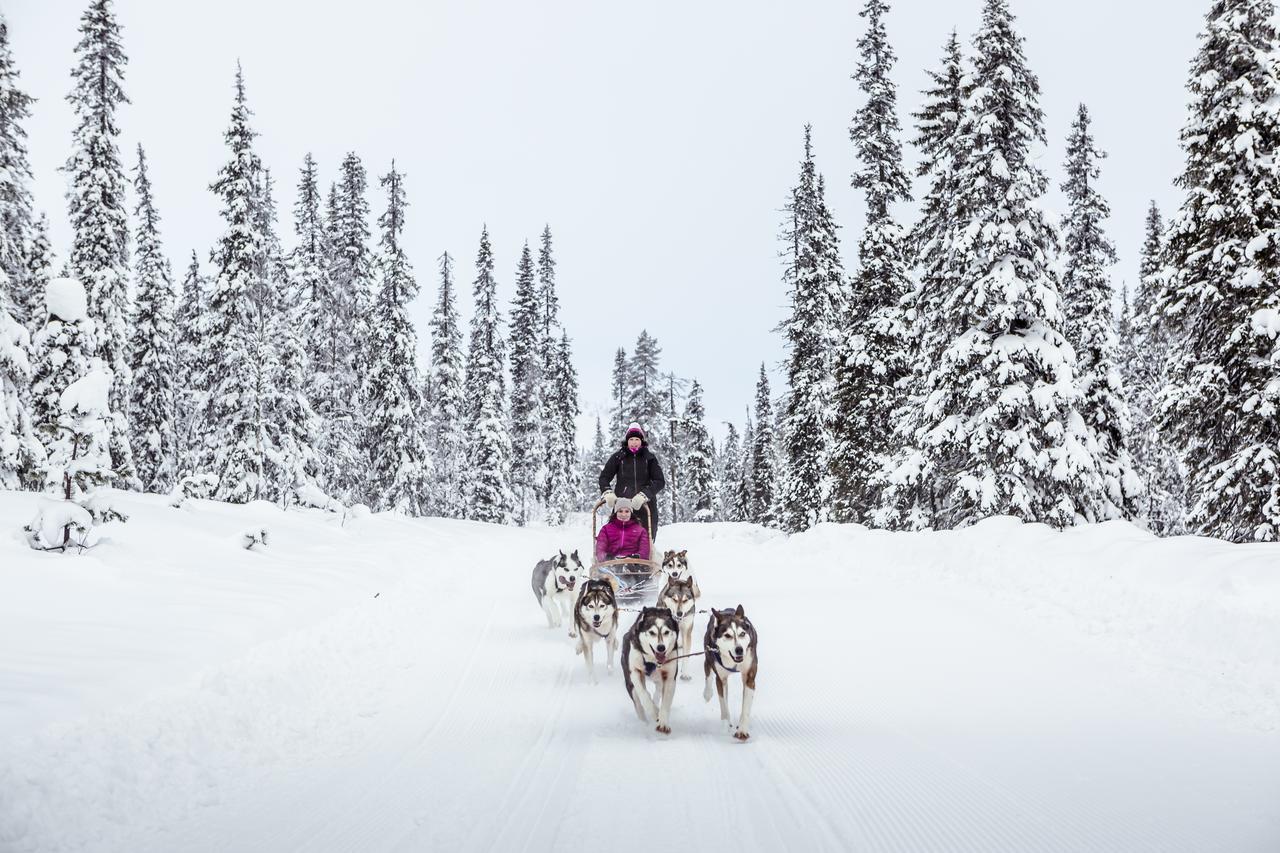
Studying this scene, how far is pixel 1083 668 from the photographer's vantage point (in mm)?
7301

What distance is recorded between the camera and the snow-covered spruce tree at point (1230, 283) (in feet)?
47.4

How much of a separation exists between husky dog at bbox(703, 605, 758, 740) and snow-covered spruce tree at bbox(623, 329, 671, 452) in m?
43.8

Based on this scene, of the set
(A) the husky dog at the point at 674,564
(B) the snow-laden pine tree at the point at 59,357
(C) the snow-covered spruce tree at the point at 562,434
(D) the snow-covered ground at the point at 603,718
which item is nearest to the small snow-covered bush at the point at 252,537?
(D) the snow-covered ground at the point at 603,718

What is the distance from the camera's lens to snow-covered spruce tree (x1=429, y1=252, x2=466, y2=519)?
38.6m

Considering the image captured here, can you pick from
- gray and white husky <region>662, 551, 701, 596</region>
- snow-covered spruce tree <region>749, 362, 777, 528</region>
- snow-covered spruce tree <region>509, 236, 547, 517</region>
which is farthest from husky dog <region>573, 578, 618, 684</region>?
snow-covered spruce tree <region>749, 362, 777, 528</region>

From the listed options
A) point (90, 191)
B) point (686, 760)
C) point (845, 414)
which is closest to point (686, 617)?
point (686, 760)

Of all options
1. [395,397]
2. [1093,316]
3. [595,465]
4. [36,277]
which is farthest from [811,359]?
[595,465]

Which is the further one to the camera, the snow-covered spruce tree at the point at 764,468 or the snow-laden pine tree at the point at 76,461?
Answer: the snow-covered spruce tree at the point at 764,468

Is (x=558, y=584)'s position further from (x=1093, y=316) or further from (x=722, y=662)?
(x=1093, y=316)

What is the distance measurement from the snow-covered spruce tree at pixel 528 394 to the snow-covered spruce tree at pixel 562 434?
71cm

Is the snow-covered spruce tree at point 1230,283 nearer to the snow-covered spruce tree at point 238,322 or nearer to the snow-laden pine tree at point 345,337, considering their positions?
the snow-covered spruce tree at point 238,322

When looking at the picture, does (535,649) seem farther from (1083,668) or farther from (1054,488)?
(1054,488)

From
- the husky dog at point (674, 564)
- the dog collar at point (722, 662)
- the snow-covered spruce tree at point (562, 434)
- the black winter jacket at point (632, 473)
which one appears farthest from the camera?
the snow-covered spruce tree at point (562, 434)

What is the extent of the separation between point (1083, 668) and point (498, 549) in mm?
16519
